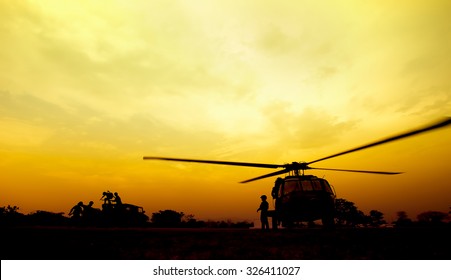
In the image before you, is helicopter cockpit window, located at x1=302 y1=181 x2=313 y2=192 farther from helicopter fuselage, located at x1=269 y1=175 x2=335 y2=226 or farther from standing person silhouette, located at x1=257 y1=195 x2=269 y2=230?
standing person silhouette, located at x1=257 y1=195 x2=269 y2=230

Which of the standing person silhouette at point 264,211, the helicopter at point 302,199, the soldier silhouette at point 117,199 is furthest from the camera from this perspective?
the soldier silhouette at point 117,199

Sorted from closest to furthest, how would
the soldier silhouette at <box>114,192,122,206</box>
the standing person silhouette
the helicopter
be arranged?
the helicopter → the standing person silhouette → the soldier silhouette at <box>114,192,122,206</box>

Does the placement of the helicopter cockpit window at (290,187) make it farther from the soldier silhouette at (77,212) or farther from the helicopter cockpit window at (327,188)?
the soldier silhouette at (77,212)

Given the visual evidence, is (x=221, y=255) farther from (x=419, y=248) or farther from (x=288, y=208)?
(x=288, y=208)

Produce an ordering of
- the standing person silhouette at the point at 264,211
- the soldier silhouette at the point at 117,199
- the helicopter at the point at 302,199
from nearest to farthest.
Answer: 1. the helicopter at the point at 302,199
2. the standing person silhouette at the point at 264,211
3. the soldier silhouette at the point at 117,199

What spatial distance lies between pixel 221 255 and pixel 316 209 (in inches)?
247

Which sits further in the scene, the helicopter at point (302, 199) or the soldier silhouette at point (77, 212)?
the soldier silhouette at point (77, 212)

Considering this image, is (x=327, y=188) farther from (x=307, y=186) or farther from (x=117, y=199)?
(x=117, y=199)

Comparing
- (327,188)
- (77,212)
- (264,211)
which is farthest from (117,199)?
(327,188)

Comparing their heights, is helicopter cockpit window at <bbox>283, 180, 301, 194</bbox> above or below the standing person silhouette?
above

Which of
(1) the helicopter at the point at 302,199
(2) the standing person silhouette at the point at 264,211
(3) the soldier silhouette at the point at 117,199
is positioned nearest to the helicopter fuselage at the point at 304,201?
(1) the helicopter at the point at 302,199

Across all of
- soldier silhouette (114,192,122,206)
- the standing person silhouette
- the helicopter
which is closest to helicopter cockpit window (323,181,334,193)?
the helicopter
